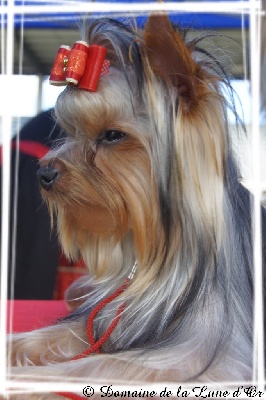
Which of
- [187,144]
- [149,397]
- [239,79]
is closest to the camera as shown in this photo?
[149,397]

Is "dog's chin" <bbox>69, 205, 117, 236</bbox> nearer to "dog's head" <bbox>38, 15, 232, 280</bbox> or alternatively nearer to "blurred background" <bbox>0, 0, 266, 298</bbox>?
"dog's head" <bbox>38, 15, 232, 280</bbox>

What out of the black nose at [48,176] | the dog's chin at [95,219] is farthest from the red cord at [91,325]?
the black nose at [48,176]

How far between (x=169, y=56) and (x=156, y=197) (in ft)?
0.83

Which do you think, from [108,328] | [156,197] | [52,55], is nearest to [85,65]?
[156,197]

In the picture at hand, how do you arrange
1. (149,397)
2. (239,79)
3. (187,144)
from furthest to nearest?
(239,79), (187,144), (149,397)

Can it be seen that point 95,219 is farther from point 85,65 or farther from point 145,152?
point 85,65

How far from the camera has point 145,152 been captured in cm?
109

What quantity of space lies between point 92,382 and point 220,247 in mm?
339

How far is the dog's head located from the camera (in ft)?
3.43

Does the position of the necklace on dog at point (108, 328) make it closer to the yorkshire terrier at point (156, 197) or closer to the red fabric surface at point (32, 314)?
the yorkshire terrier at point (156, 197)

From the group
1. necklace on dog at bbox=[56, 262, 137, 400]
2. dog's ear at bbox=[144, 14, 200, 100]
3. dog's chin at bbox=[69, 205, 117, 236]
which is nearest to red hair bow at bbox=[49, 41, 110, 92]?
dog's ear at bbox=[144, 14, 200, 100]

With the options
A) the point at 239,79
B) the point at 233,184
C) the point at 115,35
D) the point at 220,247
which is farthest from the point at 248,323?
the point at 115,35

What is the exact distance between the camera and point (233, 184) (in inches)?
45.0

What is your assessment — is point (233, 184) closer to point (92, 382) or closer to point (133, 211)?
point (133, 211)
